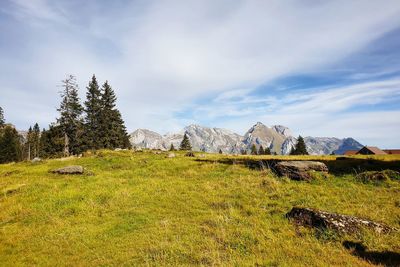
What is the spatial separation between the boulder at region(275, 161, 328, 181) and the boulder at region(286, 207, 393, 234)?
343 inches

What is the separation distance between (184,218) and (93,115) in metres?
55.1

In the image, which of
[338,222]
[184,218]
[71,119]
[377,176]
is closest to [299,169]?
[377,176]

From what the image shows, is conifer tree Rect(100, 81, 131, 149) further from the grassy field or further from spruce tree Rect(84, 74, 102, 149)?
the grassy field

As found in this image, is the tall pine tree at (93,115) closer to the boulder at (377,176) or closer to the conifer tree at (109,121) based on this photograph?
the conifer tree at (109,121)

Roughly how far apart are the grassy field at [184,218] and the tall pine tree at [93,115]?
39020 millimetres

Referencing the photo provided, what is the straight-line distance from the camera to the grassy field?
9.47m

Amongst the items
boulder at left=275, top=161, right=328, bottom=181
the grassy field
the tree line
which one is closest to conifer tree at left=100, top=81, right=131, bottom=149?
the tree line

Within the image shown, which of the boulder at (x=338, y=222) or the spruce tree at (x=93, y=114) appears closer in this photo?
the boulder at (x=338, y=222)

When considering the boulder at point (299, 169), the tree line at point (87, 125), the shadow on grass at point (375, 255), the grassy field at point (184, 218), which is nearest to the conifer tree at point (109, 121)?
the tree line at point (87, 125)

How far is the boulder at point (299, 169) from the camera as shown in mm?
20009

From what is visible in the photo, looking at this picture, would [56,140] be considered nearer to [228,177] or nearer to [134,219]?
[228,177]

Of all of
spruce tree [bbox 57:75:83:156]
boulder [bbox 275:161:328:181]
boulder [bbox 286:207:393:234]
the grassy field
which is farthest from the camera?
spruce tree [bbox 57:75:83:156]

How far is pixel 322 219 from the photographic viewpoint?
10.9 m

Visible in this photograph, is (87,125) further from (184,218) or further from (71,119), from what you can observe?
(184,218)
